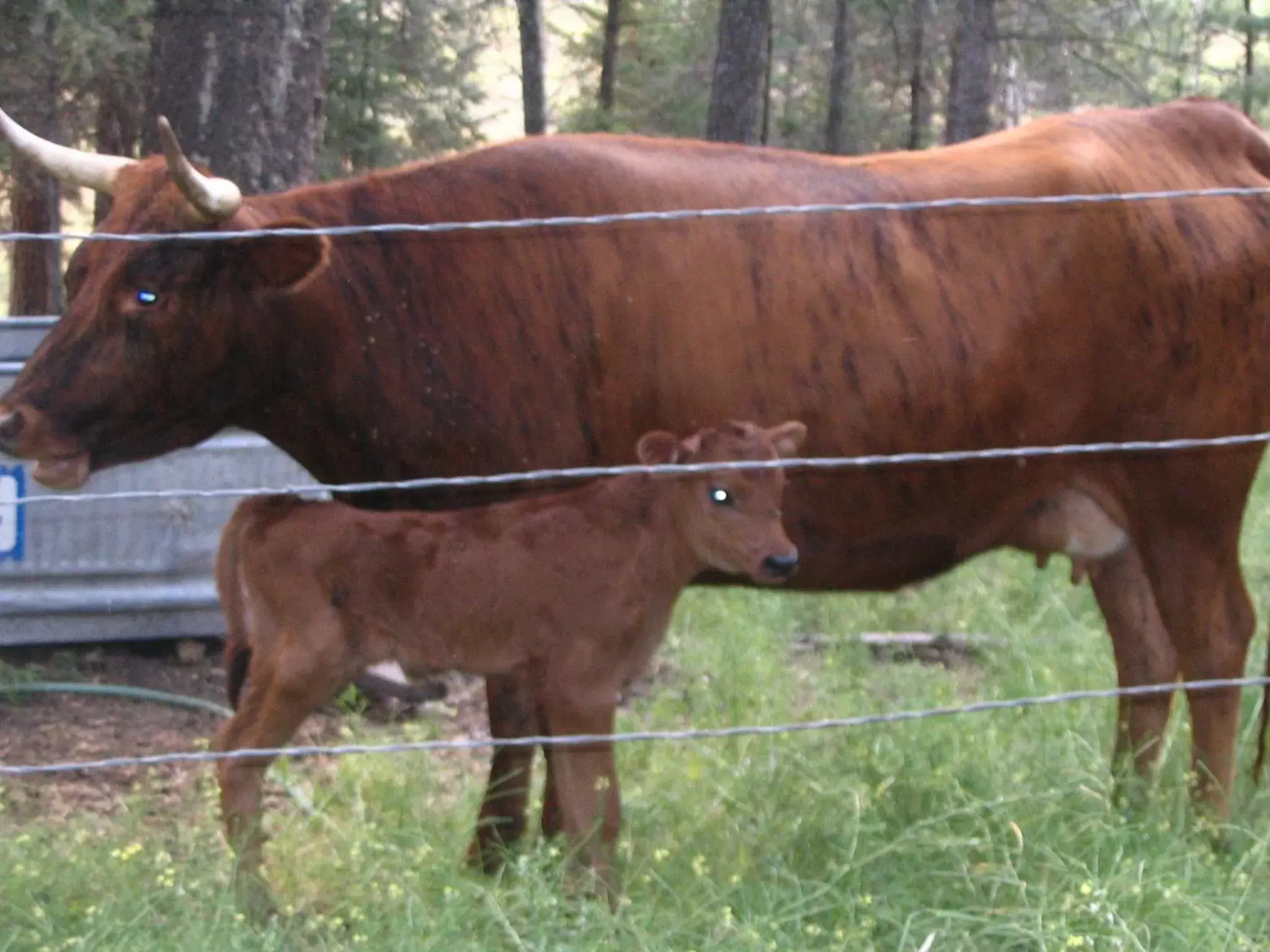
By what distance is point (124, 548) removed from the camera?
6512 mm

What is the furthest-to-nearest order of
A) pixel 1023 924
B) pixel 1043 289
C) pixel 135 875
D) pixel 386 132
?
pixel 386 132 < pixel 1043 289 < pixel 135 875 < pixel 1023 924

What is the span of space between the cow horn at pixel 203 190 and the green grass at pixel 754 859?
61.9 inches

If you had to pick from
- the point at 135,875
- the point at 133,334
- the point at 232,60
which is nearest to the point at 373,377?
the point at 133,334

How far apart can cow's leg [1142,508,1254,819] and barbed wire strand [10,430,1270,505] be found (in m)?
0.27

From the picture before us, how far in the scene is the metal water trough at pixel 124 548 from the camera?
21.0ft

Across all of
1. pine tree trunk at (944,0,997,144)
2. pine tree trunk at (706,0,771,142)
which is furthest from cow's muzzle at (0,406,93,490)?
pine tree trunk at (944,0,997,144)

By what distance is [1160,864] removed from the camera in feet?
13.5

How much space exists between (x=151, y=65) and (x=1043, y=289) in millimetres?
4025

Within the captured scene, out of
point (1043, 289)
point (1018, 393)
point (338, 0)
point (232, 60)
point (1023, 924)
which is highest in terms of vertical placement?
point (338, 0)

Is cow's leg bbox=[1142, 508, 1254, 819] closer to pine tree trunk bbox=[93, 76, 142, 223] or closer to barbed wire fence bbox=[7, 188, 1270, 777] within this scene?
barbed wire fence bbox=[7, 188, 1270, 777]

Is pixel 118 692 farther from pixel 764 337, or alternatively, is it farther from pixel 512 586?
pixel 764 337

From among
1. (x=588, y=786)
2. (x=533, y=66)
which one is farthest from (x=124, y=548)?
(x=533, y=66)

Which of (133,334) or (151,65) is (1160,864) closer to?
(133,334)

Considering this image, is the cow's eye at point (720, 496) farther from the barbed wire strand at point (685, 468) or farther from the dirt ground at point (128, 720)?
the dirt ground at point (128, 720)
